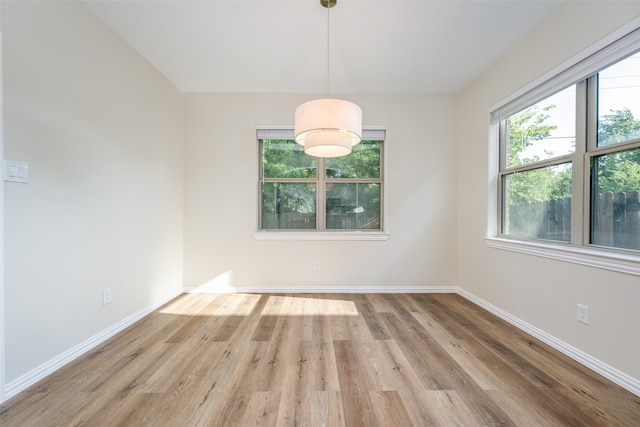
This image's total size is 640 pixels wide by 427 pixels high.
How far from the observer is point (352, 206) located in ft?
12.0

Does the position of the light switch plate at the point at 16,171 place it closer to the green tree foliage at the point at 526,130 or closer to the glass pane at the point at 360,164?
the glass pane at the point at 360,164

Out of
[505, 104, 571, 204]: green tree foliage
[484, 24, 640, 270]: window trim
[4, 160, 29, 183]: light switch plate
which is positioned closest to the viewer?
A: [4, 160, 29, 183]: light switch plate

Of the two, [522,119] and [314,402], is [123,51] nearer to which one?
[314,402]

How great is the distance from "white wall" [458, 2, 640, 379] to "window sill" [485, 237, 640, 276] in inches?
2.0

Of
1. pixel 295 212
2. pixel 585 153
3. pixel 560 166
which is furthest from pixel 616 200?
pixel 295 212

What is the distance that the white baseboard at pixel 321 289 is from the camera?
11.4 ft

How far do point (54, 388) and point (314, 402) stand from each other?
1611mm

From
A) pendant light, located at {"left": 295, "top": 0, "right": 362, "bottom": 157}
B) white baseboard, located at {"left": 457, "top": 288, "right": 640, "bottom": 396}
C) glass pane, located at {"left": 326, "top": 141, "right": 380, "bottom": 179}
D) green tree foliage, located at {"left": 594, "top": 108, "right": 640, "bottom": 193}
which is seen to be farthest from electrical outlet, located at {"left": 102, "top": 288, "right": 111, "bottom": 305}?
green tree foliage, located at {"left": 594, "top": 108, "right": 640, "bottom": 193}

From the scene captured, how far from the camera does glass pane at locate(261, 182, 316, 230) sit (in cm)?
363

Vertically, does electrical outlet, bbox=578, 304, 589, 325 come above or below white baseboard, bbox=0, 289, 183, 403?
above

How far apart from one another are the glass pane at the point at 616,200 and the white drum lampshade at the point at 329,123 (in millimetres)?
1745

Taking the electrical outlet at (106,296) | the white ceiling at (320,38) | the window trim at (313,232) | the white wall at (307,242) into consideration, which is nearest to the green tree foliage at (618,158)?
the white ceiling at (320,38)

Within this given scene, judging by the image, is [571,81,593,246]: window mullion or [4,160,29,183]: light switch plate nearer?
[4,160,29,183]: light switch plate

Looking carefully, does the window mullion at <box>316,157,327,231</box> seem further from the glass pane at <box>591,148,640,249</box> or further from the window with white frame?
the glass pane at <box>591,148,640,249</box>
